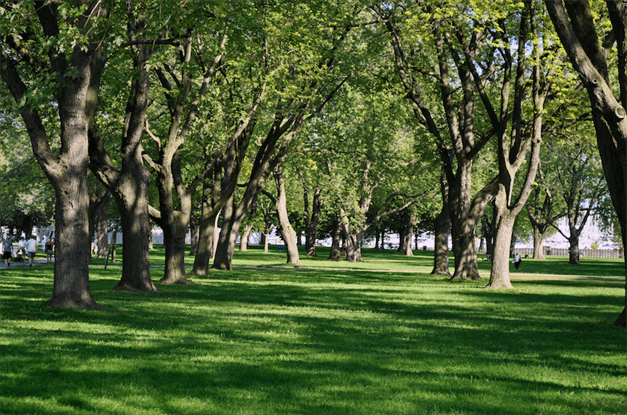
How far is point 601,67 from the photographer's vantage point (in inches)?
484

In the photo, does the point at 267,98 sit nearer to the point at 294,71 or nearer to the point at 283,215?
the point at 294,71

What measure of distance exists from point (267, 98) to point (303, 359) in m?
17.3

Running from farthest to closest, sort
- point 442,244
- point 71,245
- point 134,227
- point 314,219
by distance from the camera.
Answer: point 314,219 → point 442,244 → point 134,227 → point 71,245

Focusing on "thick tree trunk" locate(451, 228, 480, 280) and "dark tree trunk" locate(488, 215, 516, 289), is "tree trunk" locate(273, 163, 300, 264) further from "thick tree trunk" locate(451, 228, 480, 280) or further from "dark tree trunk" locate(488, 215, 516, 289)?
"dark tree trunk" locate(488, 215, 516, 289)

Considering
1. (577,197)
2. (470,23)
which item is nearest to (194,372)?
(470,23)

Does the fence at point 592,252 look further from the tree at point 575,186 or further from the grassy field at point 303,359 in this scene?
the grassy field at point 303,359

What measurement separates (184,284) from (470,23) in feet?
40.9

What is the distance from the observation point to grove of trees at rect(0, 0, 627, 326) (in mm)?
12898

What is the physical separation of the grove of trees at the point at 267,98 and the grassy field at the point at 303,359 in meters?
2.68

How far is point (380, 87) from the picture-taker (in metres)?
28.8

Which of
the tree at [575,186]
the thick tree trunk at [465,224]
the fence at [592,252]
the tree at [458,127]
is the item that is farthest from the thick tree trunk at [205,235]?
the fence at [592,252]

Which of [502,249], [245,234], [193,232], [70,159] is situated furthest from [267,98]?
[245,234]

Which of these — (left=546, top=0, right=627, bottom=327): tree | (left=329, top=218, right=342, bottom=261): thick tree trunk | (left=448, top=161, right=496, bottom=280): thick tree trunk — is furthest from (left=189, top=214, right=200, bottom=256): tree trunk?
(left=546, top=0, right=627, bottom=327): tree

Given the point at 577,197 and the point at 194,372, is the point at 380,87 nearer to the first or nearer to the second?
the point at 194,372
